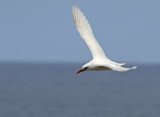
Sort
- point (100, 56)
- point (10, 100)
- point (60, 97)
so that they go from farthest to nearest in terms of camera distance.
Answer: point (60, 97), point (10, 100), point (100, 56)

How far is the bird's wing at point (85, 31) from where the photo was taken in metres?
21.6

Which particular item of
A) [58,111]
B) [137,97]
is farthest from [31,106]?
[137,97]

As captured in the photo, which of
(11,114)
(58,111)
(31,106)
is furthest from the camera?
(31,106)

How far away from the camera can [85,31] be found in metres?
22.3

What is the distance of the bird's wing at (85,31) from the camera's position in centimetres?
2161

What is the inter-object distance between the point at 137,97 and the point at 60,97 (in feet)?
67.6

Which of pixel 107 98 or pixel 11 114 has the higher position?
pixel 107 98

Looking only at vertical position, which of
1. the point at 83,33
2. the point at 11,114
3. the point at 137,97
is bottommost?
the point at 83,33

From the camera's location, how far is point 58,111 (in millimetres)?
96938

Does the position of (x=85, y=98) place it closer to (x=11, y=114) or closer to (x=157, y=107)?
(x=157, y=107)

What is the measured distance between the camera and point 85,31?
22266 mm

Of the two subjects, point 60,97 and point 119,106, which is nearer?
point 119,106

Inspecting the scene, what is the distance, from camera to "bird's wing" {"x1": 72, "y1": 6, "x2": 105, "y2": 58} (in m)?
21.6

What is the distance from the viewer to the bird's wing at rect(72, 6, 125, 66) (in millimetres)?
21609
